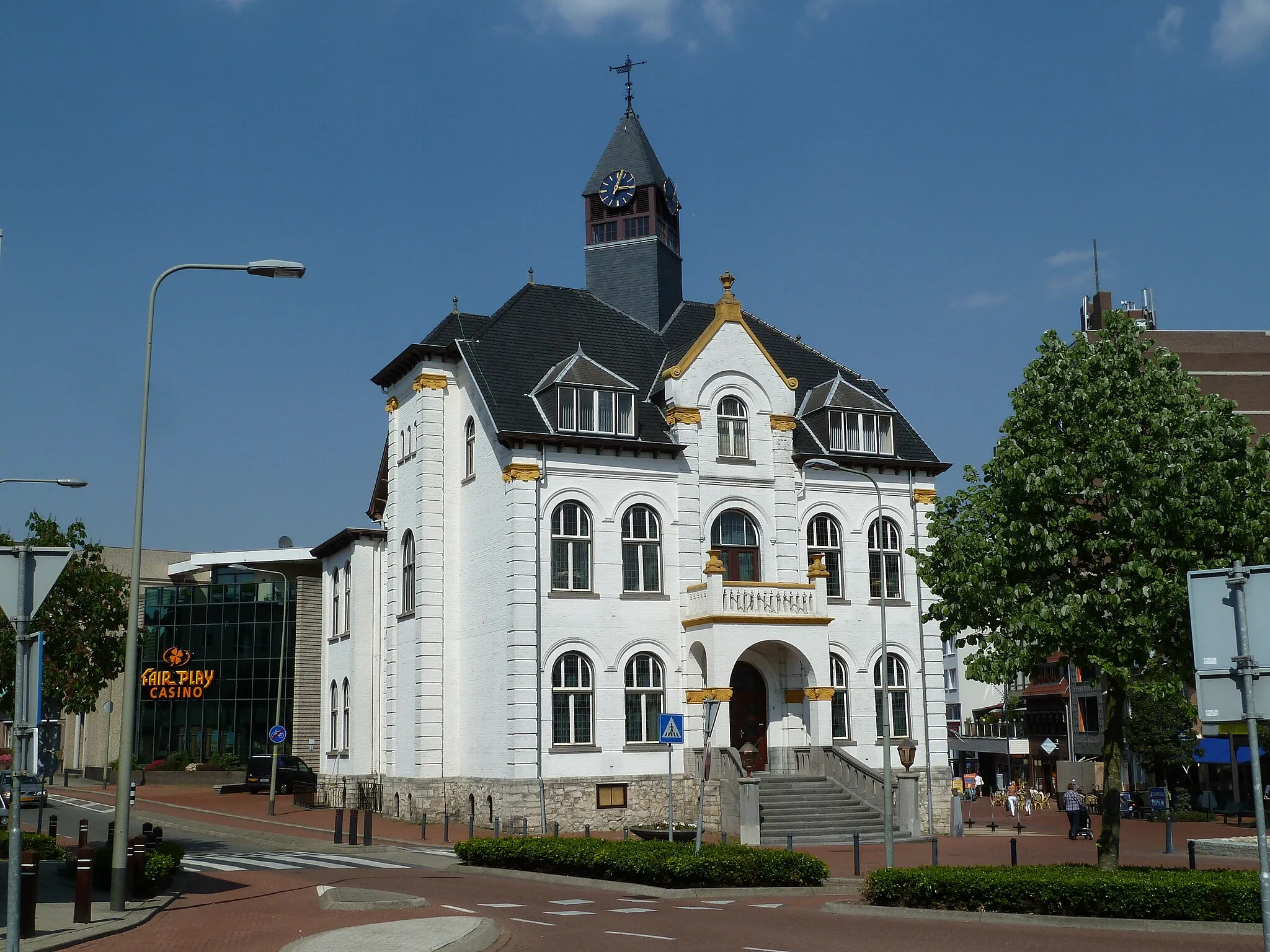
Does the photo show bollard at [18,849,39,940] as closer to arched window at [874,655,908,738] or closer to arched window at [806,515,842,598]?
arched window at [806,515,842,598]

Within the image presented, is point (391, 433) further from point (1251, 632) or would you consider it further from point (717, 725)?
point (1251, 632)

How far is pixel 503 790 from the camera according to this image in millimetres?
36062

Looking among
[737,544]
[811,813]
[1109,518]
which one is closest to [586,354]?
[737,544]

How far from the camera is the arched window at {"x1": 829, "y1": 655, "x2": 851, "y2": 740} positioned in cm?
3972

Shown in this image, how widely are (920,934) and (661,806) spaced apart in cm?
2080

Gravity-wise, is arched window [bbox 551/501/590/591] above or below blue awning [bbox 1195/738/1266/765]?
above

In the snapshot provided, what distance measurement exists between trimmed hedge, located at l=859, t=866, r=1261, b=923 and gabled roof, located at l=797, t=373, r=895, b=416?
22949 mm

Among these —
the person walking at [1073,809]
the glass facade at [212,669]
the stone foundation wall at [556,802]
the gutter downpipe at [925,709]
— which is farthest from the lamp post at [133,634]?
the glass facade at [212,669]

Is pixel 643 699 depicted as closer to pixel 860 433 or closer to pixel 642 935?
pixel 860 433

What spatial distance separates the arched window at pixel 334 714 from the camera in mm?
46719

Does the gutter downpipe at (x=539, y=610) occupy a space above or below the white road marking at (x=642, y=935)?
above

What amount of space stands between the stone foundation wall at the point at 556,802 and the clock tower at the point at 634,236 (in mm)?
15385

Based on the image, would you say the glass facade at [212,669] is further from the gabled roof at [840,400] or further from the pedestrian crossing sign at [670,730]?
the pedestrian crossing sign at [670,730]

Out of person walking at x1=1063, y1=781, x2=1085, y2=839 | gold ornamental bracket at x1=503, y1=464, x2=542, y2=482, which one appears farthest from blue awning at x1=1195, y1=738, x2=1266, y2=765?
gold ornamental bracket at x1=503, y1=464, x2=542, y2=482
